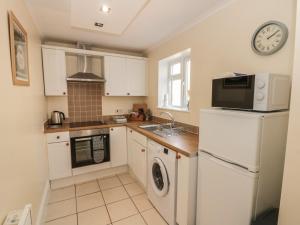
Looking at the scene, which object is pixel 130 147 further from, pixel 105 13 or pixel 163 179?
pixel 105 13

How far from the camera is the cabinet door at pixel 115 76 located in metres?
2.90

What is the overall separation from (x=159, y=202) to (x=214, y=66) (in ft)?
5.60

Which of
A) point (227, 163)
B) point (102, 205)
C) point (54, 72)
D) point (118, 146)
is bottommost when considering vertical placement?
point (102, 205)

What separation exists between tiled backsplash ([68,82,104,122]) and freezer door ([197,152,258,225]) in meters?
2.33

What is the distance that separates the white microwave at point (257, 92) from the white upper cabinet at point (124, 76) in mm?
2110

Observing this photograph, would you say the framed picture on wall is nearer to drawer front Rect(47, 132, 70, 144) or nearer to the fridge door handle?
drawer front Rect(47, 132, 70, 144)

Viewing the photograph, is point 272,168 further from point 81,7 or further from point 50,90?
point 50,90

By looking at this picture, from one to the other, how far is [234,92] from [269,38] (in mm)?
567

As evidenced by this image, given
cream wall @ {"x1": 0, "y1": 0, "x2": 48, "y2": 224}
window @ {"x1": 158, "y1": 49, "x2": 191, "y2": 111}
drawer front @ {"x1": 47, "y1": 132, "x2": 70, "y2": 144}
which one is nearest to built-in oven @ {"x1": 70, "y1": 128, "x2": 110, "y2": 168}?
drawer front @ {"x1": 47, "y1": 132, "x2": 70, "y2": 144}

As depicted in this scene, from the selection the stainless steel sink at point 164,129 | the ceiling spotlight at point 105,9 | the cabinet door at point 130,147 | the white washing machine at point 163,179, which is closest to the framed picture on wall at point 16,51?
the ceiling spotlight at point 105,9

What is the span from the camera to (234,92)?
1219 mm

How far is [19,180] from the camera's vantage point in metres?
1.16

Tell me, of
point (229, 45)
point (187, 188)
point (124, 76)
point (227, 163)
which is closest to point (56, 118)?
point (124, 76)

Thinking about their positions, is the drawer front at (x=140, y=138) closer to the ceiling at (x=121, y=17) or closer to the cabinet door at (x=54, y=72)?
the cabinet door at (x=54, y=72)
